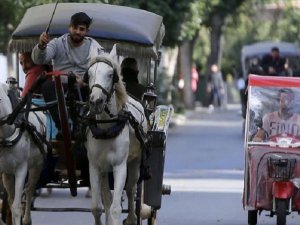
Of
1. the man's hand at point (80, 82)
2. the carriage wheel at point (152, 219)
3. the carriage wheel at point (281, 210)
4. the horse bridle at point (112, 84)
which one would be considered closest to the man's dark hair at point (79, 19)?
the man's hand at point (80, 82)

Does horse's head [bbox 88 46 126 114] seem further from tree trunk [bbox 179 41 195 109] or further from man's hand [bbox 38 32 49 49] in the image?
tree trunk [bbox 179 41 195 109]

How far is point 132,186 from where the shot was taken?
508 inches

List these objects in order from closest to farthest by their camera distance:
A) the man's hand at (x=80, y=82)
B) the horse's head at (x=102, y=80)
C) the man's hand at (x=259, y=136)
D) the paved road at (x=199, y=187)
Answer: the horse's head at (x=102, y=80) → the man's hand at (x=80, y=82) → the man's hand at (x=259, y=136) → the paved road at (x=199, y=187)

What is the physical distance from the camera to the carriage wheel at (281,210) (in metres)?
14.0

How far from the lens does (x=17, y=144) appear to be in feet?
39.8

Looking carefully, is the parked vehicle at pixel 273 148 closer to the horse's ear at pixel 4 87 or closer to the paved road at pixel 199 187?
the paved road at pixel 199 187

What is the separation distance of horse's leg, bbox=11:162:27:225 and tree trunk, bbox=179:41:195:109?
41.3 m

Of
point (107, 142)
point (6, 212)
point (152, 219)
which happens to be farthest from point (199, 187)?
point (107, 142)

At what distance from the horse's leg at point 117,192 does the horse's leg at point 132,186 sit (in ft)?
2.79

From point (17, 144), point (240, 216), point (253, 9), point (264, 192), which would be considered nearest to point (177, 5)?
point (240, 216)

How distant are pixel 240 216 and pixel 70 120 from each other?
4.85 metres

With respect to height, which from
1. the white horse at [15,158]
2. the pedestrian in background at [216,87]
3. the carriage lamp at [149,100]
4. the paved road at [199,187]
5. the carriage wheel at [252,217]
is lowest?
the pedestrian in background at [216,87]

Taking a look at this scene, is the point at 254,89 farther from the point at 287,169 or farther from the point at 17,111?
the point at 17,111

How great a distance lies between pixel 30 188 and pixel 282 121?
3234mm
